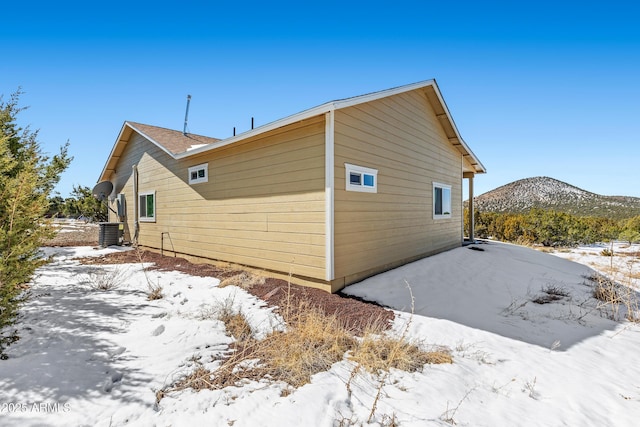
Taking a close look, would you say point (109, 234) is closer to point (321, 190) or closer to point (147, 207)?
point (147, 207)

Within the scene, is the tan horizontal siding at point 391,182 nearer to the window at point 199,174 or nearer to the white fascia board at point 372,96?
the white fascia board at point 372,96

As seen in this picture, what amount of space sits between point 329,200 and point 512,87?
1005 cm

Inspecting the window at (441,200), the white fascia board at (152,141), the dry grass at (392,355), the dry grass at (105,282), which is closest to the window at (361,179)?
the dry grass at (392,355)

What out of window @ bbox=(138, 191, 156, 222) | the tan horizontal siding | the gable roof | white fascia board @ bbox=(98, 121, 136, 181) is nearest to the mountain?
the gable roof

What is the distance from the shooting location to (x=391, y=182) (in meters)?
7.46

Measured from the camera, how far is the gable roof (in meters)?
5.77

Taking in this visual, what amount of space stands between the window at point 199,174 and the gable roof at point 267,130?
0.44 m

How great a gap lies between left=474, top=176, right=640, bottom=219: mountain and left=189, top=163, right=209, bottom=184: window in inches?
1287

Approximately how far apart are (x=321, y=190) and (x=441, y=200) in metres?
6.46

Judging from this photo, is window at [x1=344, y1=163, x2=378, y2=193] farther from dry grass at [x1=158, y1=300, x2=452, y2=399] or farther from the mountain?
the mountain

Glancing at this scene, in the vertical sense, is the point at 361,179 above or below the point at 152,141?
below

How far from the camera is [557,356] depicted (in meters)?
3.56

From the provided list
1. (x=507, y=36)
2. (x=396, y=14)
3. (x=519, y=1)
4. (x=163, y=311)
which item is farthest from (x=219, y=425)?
(x=507, y=36)

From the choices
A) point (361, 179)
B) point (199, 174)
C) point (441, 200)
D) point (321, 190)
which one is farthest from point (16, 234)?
point (441, 200)
